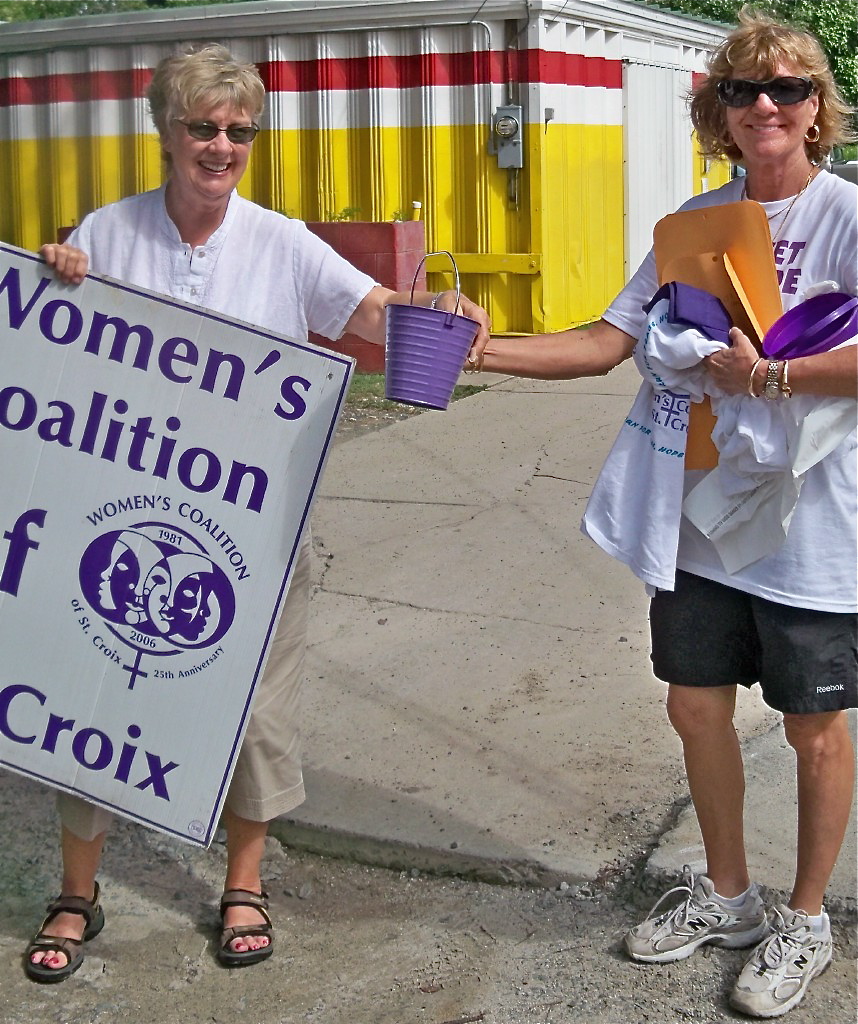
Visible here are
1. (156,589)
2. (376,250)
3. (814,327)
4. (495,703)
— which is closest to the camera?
(814,327)

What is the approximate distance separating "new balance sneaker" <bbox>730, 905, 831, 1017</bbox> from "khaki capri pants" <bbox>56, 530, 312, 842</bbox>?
3.51 ft

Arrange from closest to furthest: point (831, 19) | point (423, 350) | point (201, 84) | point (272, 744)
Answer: point (423, 350) < point (201, 84) < point (272, 744) < point (831, 19)

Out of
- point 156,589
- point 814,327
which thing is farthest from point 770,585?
point 156,589

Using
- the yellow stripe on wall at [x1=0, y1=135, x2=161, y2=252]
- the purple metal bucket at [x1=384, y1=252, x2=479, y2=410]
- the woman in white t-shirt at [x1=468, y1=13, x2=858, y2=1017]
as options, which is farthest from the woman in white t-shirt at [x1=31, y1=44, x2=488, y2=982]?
the yellow stripe on wall at [x1=0, y1=135, x2=161, y2=252]

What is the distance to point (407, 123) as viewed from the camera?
427 inches

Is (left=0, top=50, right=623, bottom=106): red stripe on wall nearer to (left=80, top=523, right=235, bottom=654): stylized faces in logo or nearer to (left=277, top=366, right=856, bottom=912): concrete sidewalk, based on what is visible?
(left=277, top=366, right=856, bottom=912): concrete sidewalk

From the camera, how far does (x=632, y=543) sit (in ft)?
9.77

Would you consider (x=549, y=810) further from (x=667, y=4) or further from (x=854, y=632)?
(x=667, y=4)

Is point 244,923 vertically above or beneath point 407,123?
beneath

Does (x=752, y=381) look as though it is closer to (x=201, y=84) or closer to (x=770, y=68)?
(x=770, y=68)

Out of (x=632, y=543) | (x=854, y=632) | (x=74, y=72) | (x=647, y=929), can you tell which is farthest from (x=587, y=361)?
(x=74, y=72)

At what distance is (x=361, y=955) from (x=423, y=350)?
1419 mm

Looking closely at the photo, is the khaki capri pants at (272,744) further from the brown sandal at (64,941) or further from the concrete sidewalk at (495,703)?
the concrete sidewalk at (495,703)

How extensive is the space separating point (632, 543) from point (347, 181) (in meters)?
8.61
